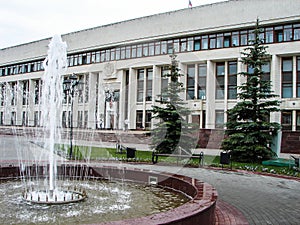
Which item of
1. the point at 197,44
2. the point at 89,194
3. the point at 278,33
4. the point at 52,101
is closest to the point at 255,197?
the point at 89,194

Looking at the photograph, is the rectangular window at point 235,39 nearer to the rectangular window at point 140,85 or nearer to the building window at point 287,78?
the building window at point 287,78

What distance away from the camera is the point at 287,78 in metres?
30.8

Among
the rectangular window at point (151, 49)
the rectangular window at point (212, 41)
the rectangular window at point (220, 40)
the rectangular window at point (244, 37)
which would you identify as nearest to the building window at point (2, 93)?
the rectangular window at point (151, 49)

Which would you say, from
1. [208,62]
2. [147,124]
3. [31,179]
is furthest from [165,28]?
[31,179]

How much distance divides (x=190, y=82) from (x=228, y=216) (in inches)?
1204

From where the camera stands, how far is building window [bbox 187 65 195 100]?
35875 millimetres

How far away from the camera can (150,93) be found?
38.2 meters

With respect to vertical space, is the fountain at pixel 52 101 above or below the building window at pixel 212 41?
below

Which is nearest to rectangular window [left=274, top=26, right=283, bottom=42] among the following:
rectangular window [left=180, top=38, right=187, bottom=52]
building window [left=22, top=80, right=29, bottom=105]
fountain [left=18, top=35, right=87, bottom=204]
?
rectangular window [left=180, top=38, right=187, bottom=52]

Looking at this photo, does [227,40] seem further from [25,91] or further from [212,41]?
[25,91]

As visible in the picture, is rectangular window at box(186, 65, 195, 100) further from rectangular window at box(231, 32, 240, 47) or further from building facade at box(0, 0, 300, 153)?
rectangular window at box(231, 32, 240, 47)

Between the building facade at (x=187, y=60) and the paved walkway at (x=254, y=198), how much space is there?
18.0m

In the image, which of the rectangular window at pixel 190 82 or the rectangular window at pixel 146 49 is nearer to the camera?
the rectangular window at pixel 190 82

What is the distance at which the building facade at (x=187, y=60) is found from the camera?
30.6m
